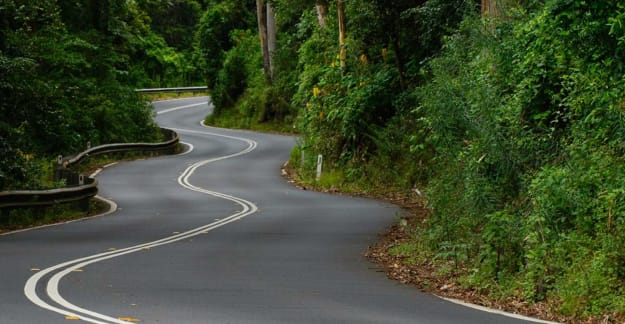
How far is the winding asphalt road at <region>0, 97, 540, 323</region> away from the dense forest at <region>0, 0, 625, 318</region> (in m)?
1.41

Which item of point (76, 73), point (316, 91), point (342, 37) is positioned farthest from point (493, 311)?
point (76, 73)

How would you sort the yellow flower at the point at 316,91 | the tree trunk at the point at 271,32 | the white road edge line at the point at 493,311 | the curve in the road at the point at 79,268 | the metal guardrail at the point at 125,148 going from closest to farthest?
the curve in the road at the point at 79,268
the white road edge line at the point at 493,311
the yellow flower at the point at 316,91
the metal guardrail at the point at 125,148
the tree trunk at the point at 271,32

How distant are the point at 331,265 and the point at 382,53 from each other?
62.4ft

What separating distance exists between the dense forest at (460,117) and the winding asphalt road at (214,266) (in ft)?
4.63

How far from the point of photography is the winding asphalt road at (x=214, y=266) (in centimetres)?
1073

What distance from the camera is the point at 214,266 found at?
14.8m

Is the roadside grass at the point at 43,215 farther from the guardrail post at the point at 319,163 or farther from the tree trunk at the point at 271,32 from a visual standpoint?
the tree trunk at the point at 271,32

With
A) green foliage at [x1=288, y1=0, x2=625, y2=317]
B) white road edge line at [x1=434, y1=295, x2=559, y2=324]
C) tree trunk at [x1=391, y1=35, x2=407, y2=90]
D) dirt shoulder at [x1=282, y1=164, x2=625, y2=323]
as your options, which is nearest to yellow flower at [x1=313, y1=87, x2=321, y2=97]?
tree trunk at [x1=391, y1=35, x2=407, y2=90]

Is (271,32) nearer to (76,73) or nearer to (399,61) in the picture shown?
(76,73)

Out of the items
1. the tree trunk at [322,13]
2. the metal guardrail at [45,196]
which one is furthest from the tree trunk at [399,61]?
the metal guardrail at [45,196]

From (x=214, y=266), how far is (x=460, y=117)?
484 cm

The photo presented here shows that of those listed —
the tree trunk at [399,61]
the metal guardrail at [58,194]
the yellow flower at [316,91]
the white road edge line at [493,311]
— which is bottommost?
the metal guardrail at [58,194]

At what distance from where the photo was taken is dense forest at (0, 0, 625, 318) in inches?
477

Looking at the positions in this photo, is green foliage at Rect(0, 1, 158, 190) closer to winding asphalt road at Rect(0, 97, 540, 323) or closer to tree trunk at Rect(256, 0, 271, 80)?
winding asphalt road at Rect(0, 97, 540, 323)
